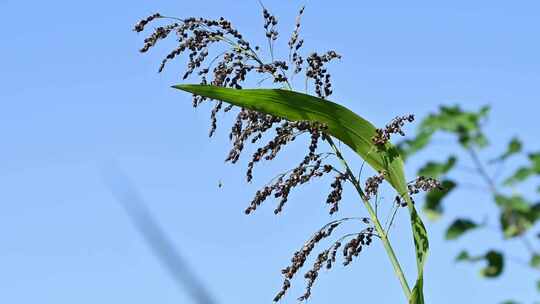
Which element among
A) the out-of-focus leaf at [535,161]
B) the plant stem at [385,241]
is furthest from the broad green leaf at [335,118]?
the out-of-focus leaf at [535,161]

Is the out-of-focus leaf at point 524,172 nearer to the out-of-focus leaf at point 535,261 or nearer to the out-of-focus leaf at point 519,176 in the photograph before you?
the out-of-focus leaf at point 519,176

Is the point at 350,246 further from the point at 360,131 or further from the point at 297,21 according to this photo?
the point at 297,21

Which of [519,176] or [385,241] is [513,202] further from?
[385,241]

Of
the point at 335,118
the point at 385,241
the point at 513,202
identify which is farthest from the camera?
the point at 335,118

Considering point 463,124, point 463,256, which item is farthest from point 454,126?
point 463,256

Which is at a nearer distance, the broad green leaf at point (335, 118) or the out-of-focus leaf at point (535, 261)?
the out-of-focus leaf at point (535, 261)

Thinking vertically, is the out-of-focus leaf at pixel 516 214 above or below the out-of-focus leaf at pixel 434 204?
below
